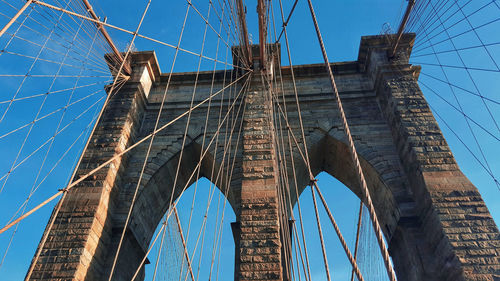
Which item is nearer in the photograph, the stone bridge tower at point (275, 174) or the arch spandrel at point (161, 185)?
the stone bridge tower at point (275, 174)

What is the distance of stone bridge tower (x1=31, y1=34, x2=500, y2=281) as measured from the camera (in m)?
7.06

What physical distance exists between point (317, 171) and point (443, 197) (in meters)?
3.94

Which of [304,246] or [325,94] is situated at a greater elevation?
[325,94]

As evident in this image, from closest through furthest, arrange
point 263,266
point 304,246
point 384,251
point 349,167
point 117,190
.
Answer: point 384,251 → point 304,246 → point 263,266 → point 117,190 → point 349,167

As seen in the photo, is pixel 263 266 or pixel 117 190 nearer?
pixel 263 266

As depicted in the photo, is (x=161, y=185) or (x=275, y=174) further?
(x=161, y=185)

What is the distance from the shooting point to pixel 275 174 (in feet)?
27.4

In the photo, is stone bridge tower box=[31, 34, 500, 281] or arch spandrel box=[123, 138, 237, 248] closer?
stone bridge tower box=[31, 34, 500, 281]

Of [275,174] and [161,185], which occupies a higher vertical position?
[161,185]

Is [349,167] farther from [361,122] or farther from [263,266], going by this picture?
[263,266]

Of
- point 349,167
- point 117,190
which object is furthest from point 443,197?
point 117,190

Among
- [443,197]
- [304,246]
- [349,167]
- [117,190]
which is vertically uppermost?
[349,167]

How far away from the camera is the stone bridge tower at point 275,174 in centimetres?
706

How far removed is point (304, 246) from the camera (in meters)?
5.96
